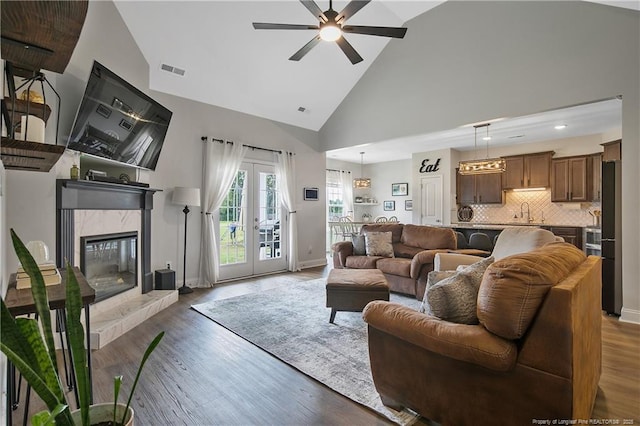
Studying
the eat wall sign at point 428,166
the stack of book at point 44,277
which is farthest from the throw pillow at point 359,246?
the eat wall sign at point 428,166

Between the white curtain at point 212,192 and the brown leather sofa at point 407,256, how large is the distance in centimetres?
206

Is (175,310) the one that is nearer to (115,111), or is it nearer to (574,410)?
(115,111)

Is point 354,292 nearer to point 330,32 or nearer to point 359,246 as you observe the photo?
→ point 359,246

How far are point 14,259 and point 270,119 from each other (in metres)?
4.48

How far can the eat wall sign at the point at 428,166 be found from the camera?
815 cm

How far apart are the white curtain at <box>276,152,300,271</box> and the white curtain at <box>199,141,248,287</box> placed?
3.51 feet

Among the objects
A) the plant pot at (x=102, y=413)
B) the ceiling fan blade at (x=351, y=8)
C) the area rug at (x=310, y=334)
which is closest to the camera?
the plant pot at (x=102, y=413)

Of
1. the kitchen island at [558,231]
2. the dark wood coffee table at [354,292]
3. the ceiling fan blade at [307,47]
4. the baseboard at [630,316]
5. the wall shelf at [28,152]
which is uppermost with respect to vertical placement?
the ceiling fan blade at [307,47]

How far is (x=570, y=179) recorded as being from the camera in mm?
6555

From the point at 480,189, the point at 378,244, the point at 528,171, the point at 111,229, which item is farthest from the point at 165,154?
the point at 528,171

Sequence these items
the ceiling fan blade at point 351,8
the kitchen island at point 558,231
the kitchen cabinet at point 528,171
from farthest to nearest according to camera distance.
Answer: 1. the kitchen cabinet at point 528,171
2. the kitchen island at point 558,231
3. the ceiling fan blade at point 351,8

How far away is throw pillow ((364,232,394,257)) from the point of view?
4934 mm

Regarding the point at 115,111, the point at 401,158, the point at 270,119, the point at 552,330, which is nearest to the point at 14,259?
the point at 115,111

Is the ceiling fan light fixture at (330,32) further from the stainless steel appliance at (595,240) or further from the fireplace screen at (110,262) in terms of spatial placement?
the stainless steel appliance at (595,240)
